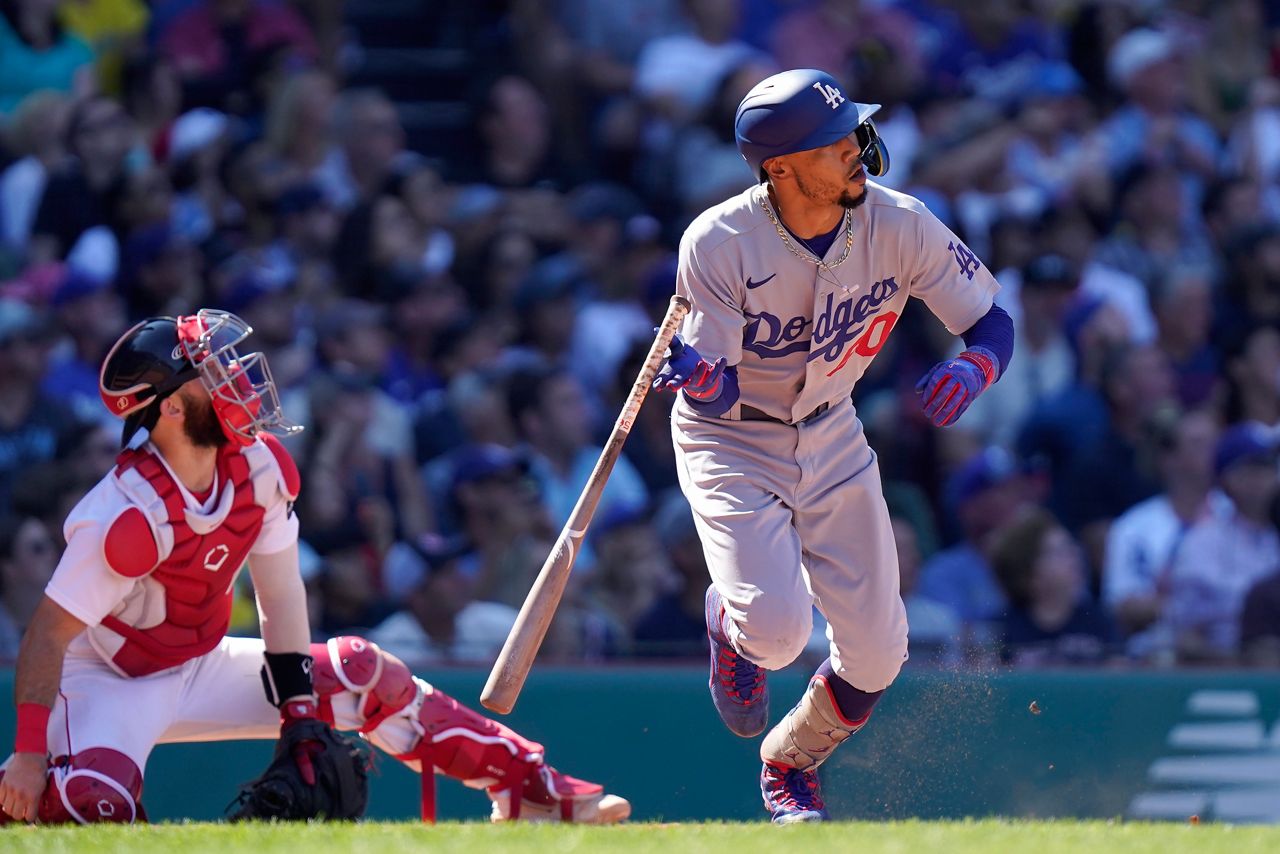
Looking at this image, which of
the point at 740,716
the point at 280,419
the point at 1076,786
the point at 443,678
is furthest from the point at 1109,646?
the point at 280,419

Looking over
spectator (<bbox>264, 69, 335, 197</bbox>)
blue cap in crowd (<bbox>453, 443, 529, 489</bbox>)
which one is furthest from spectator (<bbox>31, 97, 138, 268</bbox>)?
blue cap in crowd (<bbox>453, 443, 529, 489</bbox>)

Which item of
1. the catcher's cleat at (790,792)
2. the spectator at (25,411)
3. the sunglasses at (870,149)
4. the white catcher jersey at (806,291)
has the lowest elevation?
the catcher's cleat at (790,792)

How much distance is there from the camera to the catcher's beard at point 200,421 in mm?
5051

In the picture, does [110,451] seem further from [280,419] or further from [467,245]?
[280,419]

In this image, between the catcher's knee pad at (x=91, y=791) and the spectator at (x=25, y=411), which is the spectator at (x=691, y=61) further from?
the catcher's knee pad at (x=91, y=791)

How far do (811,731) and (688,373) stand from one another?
1143 mm

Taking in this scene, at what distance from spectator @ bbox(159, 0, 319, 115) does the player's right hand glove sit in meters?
4.94

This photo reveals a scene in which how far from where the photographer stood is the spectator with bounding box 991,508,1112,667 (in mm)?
7250

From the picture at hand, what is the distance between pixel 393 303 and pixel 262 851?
15.0 feet

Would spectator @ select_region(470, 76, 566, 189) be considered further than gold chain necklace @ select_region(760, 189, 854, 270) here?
Yes

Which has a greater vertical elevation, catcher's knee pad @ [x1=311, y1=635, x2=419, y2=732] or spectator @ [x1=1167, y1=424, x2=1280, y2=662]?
catcher's knee pad @ [x1=311, y1=635, x2=419, y2=732]

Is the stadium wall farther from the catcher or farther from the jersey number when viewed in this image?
the jersey number

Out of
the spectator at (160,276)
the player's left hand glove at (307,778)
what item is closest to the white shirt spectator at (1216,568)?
the player's left hand glove at (307,778)

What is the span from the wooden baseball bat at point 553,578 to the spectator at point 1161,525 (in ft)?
11.1
